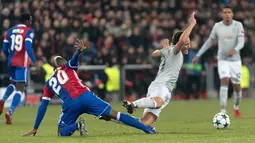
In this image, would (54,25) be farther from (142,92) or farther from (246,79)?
(246,79)

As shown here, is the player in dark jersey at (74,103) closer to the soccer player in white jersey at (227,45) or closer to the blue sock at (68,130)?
the blue sock at (68,130)

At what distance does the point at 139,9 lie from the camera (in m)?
31.1

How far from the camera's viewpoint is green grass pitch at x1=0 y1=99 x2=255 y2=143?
12.3 m

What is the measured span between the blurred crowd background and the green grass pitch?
5.59 m

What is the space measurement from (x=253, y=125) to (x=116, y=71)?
12.5 m

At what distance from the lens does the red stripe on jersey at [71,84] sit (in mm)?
12906

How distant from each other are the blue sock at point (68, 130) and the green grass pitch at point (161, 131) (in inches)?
5.1

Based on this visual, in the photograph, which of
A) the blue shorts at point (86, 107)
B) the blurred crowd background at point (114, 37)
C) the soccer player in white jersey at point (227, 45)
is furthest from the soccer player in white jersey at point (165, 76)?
the blurred crowd background at point (114, 37)

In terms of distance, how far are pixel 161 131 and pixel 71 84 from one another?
2.11 m

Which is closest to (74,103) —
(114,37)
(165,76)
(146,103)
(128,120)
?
(128,120)

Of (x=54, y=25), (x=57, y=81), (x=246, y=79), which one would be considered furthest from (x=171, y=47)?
(x=246, y=79)

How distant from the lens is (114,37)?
28469 mm

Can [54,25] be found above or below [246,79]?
above

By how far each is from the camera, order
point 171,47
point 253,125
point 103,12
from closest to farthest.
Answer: point 171,47 < point 253,125 < point 103,12
